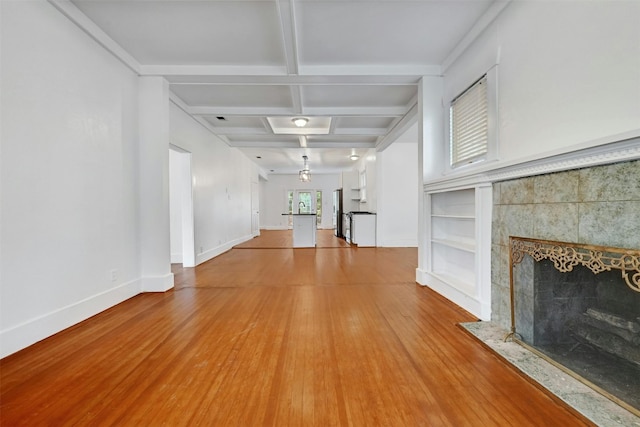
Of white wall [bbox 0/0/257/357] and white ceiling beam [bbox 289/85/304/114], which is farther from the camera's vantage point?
white ceiling beam [bbox 289/85/304/114]

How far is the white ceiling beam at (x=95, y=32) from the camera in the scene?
2.31 metres

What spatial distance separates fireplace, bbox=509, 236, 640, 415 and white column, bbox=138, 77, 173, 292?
3909mm

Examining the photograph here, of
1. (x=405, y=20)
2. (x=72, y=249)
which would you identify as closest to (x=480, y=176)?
(x=405, y=20)

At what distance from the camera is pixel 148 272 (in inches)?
134

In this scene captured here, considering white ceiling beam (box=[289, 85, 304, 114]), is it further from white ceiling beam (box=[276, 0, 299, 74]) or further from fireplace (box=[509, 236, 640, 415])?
fireplace (box=[509, 236, 640, 415])

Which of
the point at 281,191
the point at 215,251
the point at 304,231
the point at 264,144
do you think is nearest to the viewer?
the point at 215,251

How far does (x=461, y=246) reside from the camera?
114 inches

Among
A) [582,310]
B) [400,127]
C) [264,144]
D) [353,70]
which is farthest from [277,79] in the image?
[582,310]

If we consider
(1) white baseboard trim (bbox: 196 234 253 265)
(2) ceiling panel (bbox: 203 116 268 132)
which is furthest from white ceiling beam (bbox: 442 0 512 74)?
(1) white baseboard trim (bbox: 196 234 253 265)

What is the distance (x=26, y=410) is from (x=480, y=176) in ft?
11.6

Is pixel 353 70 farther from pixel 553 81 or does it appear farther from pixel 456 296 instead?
pixel 456 296

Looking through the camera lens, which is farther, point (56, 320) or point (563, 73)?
point (56, 320)

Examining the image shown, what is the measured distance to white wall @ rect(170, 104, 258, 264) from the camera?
186 inches

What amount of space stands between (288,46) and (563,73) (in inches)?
94.8
